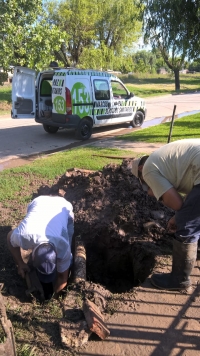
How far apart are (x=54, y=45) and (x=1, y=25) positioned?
2.49 metres

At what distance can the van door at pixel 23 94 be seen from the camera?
37.1ft

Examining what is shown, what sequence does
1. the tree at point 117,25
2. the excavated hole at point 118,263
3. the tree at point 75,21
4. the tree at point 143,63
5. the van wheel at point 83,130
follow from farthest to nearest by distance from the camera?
the tree at point 143,63
the tree at point 117,25
the tree at point 75,21
the van wheel at point 83,130
the excavated hole at point 118,263

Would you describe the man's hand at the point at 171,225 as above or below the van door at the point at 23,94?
below

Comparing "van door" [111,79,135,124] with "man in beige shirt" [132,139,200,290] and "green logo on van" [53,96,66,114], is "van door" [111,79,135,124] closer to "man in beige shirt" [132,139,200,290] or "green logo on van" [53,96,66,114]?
"green logo on van" [53,96,66,114]

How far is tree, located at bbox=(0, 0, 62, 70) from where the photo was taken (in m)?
15.2

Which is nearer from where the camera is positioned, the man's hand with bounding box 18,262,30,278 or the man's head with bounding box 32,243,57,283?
the man's head with bounding box 32,243,57,283

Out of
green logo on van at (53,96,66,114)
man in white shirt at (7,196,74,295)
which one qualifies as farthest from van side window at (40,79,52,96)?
man in white shirt at (7,196,74,295)

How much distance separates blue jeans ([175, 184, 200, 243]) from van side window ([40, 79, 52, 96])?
961 centimetres

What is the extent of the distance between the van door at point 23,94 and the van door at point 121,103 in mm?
2833

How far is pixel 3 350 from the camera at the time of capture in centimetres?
231

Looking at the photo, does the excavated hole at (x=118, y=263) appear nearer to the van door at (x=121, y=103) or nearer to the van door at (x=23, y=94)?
the van door at (x=23, y=94)

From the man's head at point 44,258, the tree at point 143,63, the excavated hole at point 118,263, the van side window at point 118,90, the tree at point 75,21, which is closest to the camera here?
the man's head at point 44,258

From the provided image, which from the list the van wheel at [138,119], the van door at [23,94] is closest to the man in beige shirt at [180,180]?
the van door at [23,94]

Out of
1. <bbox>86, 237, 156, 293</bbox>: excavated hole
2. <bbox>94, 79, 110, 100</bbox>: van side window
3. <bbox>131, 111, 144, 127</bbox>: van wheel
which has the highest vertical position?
<bbox>94, 79, 110, 100</bbox>: van side window
